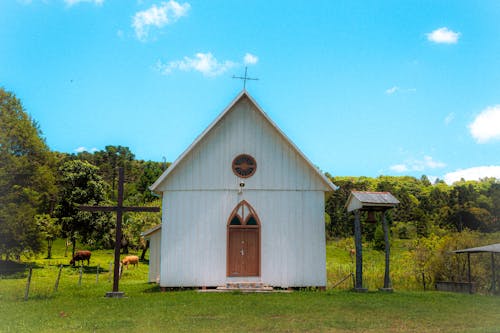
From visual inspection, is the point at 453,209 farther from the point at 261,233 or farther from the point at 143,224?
the point at 261,233

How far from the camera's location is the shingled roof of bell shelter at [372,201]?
58.9 ft

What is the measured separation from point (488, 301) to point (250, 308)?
761 centimetres

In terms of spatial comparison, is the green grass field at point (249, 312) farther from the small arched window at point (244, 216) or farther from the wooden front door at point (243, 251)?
the small arched window at point (244, 216)

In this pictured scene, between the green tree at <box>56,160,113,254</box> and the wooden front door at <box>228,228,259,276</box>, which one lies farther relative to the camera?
the green tree at <box>56,160,113,254</box>

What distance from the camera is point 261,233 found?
60.4ft

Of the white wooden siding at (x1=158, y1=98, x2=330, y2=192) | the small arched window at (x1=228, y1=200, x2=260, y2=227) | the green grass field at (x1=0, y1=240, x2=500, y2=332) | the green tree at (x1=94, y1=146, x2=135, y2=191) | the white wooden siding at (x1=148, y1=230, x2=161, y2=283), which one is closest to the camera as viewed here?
the green grass field at (x1=0, y1=240, x2=500, y2=332)

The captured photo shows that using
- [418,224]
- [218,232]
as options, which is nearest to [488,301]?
[218,232]

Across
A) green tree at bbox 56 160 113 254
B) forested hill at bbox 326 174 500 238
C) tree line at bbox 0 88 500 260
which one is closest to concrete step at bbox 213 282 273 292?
tree line at bbox 0 88 500 260

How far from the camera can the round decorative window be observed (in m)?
18.7

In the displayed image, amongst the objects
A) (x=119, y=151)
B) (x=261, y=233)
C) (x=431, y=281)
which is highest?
(x=119, y=151)

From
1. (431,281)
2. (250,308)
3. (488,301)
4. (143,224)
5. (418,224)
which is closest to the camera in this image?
(250,308)

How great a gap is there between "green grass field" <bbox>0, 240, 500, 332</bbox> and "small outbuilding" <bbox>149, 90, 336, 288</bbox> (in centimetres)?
156

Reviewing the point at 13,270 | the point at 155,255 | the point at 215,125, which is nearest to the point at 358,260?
the point at 215,125

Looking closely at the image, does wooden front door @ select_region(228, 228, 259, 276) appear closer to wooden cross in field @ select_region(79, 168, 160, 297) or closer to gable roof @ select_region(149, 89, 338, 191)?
gable roof @ select_region(149, 89, 338, 191)
